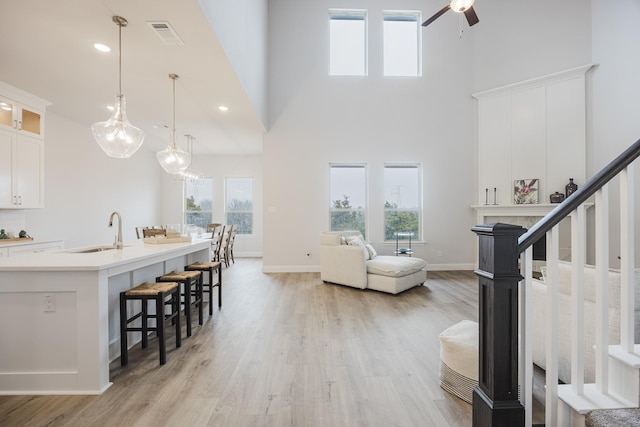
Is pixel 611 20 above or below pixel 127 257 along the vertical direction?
above

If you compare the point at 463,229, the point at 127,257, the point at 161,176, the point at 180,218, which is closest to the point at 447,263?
the point at 463,229

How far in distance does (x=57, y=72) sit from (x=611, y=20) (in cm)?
836

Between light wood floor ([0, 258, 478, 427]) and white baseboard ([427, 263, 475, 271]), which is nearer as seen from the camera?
light wood floor ([0, 258, 478, 427])

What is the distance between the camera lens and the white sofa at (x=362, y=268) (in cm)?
455

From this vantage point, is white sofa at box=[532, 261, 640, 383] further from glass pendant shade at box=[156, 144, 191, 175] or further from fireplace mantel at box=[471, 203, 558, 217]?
glass pendant shade at box=[156, 144, 191, 175]

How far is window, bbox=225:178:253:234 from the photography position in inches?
351

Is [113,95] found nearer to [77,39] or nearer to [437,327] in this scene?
[77,39]

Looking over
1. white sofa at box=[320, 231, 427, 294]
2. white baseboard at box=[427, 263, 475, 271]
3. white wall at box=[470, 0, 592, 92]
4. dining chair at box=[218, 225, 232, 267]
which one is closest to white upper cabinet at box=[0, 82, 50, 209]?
dining chair at box=[218, 225, 232, 267]

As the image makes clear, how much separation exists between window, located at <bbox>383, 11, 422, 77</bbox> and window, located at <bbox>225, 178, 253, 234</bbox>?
494cm

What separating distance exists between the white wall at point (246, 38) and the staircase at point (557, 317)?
2833 millimetres

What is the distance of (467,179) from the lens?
252 inches

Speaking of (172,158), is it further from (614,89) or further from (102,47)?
(614,89)

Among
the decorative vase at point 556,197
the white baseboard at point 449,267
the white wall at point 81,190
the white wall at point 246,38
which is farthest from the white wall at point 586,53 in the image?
the white wall at point 81,190

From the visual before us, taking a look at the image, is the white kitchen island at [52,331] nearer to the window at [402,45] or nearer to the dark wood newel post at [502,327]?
the dark wood newel post at [502,327]
